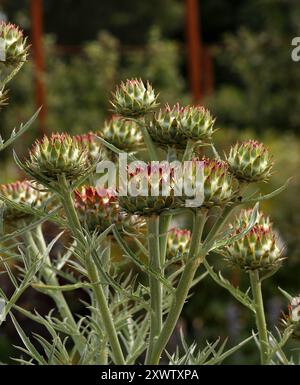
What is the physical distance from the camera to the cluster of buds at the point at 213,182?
4.03 ft

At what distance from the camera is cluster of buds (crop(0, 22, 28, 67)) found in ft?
4.60

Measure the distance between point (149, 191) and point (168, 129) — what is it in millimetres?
186

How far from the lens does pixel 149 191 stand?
1232 millimetres

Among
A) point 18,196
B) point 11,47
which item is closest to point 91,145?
point 18,196

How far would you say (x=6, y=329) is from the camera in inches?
161

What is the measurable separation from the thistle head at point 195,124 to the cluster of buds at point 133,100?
4.2 inches

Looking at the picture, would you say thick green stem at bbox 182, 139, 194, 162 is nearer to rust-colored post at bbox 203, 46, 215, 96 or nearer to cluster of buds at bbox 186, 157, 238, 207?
cluster of buds at bbox 186, 157, 238, 207

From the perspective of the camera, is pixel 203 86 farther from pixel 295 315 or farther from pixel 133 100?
pixel 295 315

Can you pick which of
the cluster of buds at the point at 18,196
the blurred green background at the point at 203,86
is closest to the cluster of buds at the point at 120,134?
the cluster of buds at the point at 18,196

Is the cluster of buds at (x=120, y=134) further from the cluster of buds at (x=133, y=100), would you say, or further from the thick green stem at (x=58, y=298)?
the thick green stem at (x=58, y=298)

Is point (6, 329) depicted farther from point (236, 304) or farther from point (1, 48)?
point (1, 48)

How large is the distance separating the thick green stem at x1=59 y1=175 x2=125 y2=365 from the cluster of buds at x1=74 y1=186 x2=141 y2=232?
0.12m
